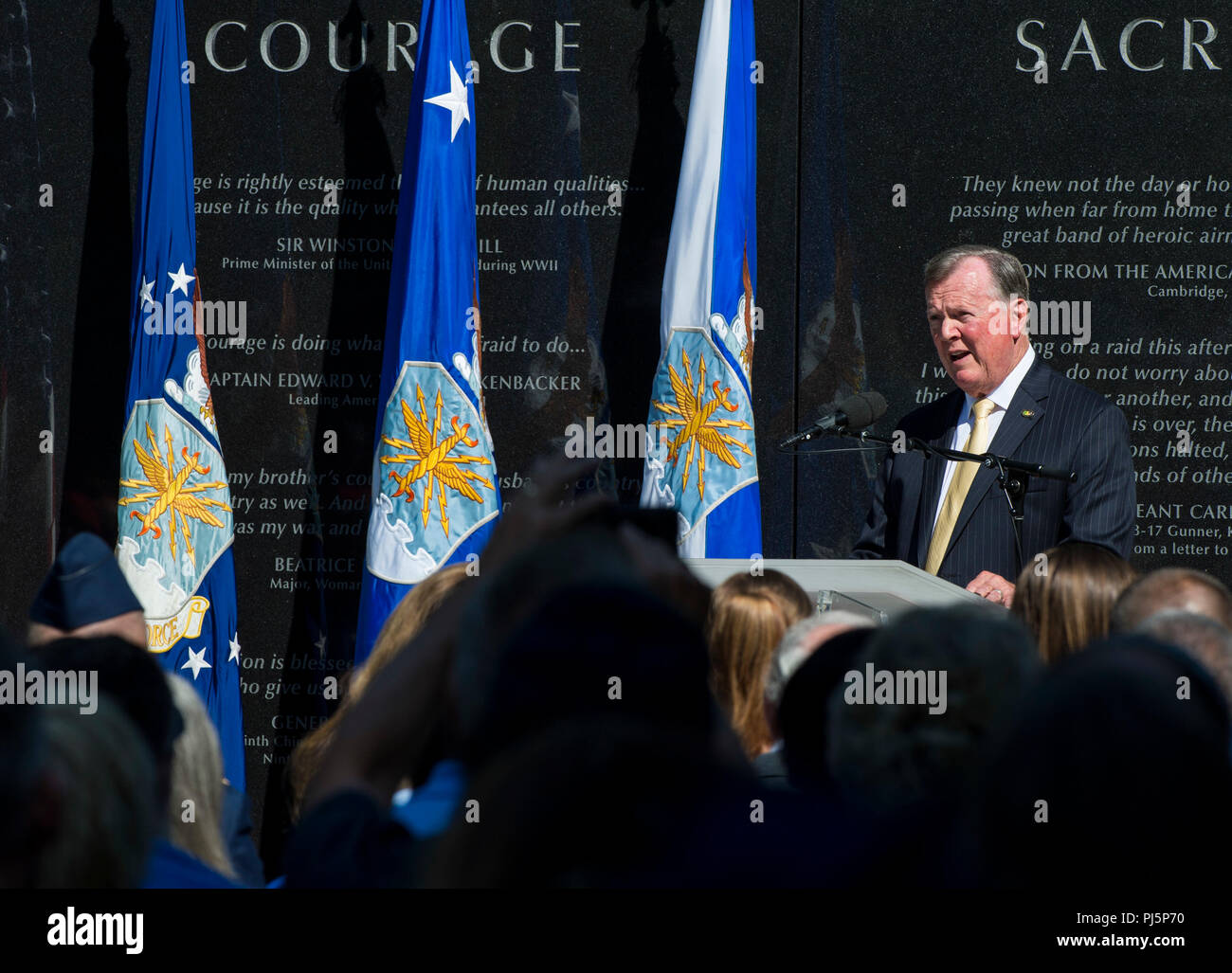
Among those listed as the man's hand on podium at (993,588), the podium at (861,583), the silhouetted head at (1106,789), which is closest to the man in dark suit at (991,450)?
the man's hand on podium at (993,588)

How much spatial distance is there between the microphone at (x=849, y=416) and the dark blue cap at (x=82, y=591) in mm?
1628

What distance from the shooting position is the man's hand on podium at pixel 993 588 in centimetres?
298

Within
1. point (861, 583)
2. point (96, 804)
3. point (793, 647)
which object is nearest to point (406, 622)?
point (793, 647)

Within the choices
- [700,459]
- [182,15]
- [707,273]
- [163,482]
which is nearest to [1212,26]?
[707,273]

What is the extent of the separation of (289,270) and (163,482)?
1.05m

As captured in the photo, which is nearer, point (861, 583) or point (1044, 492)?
point (861, 583)

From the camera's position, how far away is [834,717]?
1335 millimetres

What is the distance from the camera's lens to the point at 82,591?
2402 mm

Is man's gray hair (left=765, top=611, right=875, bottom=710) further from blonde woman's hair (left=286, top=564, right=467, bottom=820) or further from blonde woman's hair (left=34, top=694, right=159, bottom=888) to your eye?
blonde woman's hair (left=34, top=694, right=159, bottom=888)

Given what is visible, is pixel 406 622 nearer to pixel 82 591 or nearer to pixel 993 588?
pixel 82 591

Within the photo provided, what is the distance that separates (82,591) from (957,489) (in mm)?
2326

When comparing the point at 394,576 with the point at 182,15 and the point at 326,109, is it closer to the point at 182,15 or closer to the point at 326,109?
the point at 326,109

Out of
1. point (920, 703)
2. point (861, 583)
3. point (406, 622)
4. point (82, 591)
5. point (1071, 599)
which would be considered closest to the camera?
point (920, 703)

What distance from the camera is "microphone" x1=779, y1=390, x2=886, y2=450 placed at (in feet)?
10.0
